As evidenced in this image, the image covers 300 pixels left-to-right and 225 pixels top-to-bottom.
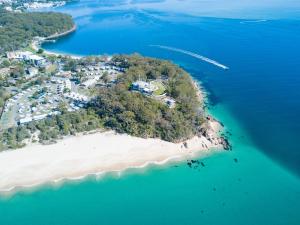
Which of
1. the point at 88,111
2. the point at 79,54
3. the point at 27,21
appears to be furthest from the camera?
the point at 27,21

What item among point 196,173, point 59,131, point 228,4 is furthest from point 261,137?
point 228,4

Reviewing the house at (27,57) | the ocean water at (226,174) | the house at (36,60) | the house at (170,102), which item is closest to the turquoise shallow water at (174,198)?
the ocean water at (226,174)

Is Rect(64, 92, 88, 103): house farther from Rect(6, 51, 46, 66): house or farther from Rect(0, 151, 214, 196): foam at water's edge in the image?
Rect(6, 51, 46, 66): house

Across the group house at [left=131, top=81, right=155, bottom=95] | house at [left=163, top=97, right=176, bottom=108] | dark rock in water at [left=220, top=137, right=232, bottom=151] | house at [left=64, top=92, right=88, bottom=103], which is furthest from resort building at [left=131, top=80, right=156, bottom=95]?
dark rock in water at [left=220, top=137, right=232, bottom=151]

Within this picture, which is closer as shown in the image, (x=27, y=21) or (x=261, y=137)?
(x=261, y=137)

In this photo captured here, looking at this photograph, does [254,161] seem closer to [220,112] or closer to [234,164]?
[234,164]

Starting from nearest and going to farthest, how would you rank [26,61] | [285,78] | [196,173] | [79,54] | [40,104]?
[196,173] < [40,104] < [285,78] < [26,61] < [79,54]

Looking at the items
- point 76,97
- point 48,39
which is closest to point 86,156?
point 76,97

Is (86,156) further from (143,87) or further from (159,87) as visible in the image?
(159,87)
